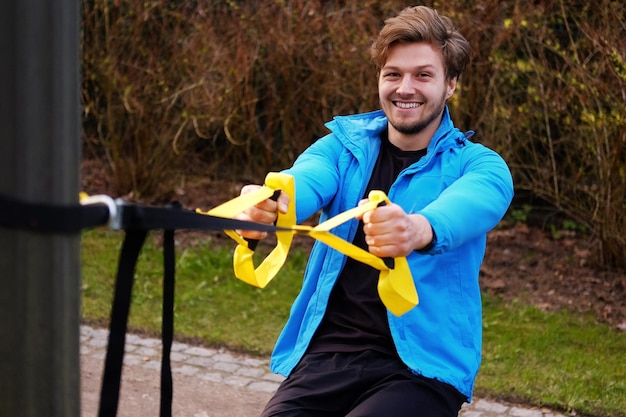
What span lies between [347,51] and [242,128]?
1.49 metres

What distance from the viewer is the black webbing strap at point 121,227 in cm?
140

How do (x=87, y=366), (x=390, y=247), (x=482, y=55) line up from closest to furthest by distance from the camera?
(x=390, y=247) < (x=87, y=366) < (x=482, y=55)

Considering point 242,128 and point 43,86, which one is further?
point 242,128

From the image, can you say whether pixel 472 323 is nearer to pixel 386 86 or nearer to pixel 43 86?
pixel 386 86

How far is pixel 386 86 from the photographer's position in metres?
3.03

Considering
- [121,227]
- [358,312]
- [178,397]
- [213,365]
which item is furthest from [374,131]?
[213,365]

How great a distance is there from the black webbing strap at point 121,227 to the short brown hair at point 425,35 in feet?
4.00

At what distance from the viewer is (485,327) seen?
19.6ft

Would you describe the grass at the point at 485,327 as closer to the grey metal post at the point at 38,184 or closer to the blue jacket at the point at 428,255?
the blue jacket at the point at 428,255

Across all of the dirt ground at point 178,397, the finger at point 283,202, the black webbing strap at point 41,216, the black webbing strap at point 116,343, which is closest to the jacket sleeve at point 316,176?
the finger at point 283,202

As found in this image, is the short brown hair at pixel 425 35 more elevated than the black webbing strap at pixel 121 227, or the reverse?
the short brown hair at pixel 425 35

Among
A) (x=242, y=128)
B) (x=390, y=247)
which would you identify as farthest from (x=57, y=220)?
(x=242, y=128)

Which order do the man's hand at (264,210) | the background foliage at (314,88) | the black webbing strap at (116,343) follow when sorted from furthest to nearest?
1. the background foliage at (314,88)
2. the man's hand at (264,210)
3. the black webbing strap at (116,343)

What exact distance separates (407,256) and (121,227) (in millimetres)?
1375
